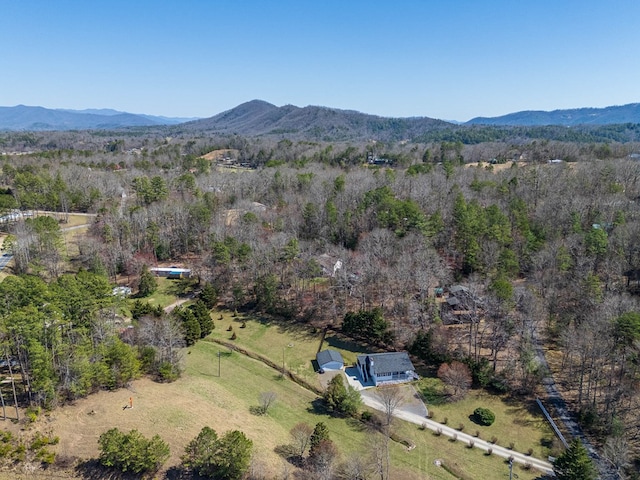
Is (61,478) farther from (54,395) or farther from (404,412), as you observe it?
(404,412)

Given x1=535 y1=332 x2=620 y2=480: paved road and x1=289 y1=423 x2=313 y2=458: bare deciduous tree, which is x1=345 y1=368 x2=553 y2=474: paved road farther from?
x1=289 y1=423 x2=313 y2=458: bare deciduous tree

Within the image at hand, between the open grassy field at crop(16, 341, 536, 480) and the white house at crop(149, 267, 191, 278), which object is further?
the white house at crop(149, 267, 191, 278)

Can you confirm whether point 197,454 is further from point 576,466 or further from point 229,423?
point 576,466

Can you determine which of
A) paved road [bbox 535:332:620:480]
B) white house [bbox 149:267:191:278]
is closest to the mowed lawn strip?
A: white house [bbox 149:267:191:278]

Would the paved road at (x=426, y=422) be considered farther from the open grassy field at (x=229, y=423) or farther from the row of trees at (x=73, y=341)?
the row of trees at (x=73, y=341)

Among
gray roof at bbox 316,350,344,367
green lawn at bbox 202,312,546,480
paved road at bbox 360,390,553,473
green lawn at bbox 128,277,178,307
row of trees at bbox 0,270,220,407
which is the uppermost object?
row of trees at bbox 0,270,220,407

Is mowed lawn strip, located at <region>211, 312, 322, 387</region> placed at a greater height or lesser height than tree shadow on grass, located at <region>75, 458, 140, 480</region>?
lesser

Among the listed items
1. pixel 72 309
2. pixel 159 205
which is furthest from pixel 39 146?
pixel 72 309
